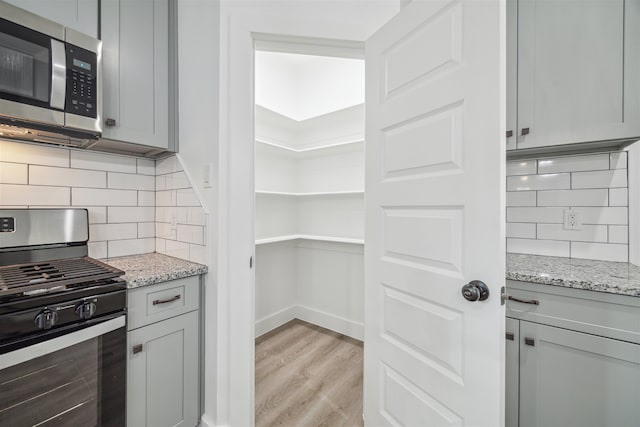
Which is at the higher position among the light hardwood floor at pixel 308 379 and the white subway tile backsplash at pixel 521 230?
the white subway tile backsplash at pixel 521 230

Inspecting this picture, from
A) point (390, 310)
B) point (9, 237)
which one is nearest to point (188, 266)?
point (9, 237)

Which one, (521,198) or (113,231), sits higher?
(521,198)

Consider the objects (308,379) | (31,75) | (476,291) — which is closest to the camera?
(476,291)

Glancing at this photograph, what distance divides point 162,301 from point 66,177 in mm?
940

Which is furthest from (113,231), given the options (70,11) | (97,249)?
(70,11)

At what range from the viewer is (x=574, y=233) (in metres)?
1.50

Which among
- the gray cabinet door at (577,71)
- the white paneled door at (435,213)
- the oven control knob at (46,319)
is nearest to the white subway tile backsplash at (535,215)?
the gray cabinet door at (577,71)

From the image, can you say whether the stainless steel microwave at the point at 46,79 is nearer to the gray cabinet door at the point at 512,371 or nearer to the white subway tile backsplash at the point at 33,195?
the white subway tile backsplash at the point at 33,195

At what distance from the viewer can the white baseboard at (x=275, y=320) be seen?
251cm

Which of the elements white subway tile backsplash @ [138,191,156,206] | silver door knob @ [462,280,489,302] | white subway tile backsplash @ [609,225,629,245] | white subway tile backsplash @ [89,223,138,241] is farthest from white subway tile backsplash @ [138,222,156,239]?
white subway tile backsplash @ [609,225,629,245]

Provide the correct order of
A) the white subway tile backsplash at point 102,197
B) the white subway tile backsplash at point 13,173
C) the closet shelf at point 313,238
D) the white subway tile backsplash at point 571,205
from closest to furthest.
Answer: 1. the white subway tile backsplash at point 13,173
2. the white subway tile backsplash at point 571,205
3. the white subway tile backsplash at point 102,197
4. the closet shelf at point 313,238

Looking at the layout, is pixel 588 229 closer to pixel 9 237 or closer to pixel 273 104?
pixel 273 104

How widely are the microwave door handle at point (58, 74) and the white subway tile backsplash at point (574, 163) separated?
8.12ft

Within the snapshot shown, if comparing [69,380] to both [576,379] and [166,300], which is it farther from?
[576,379]
